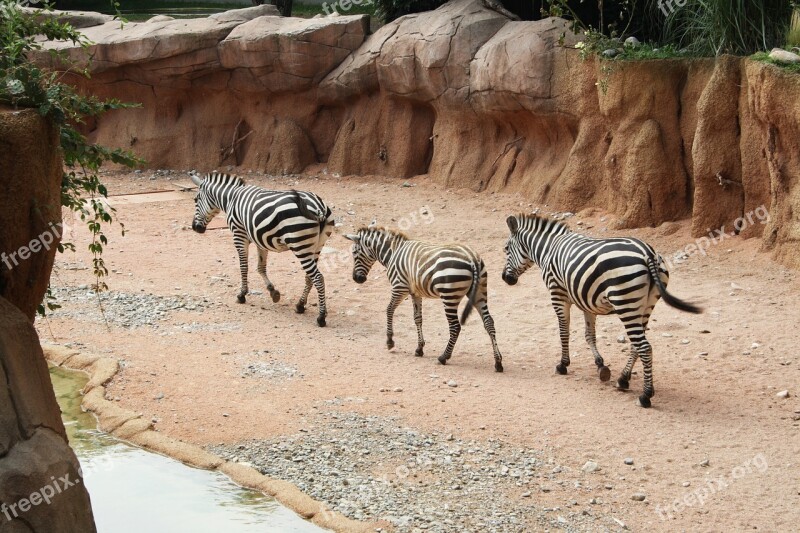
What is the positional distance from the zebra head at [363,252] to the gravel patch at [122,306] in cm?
205

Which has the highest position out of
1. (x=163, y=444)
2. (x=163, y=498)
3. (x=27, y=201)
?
(x=27, y=201)

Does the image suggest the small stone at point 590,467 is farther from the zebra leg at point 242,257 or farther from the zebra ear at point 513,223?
the zebra leg at point 242,257

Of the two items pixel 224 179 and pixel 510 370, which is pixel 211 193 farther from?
pixel 510 370

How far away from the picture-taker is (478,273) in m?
9.64

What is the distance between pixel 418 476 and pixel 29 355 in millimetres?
3200

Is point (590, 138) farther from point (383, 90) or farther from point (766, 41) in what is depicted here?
point (383, 90)

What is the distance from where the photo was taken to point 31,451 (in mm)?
4930

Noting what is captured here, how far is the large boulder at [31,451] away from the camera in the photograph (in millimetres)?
4797

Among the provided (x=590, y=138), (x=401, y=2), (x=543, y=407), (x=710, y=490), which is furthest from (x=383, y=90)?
(x=710, y=490)

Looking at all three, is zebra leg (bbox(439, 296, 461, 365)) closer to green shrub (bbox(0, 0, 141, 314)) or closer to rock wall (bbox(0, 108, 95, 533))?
green shrub (bbox(0, 0, 141, 314))

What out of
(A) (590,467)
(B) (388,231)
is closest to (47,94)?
(A) (590,467)

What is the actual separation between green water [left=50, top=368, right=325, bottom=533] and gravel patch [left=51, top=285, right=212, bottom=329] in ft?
10.5

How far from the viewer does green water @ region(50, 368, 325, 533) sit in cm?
685

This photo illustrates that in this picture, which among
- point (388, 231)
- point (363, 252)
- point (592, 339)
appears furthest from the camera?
point (363, 252)
